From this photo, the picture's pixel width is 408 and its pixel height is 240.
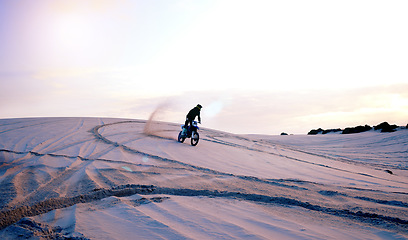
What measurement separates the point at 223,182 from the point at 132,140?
779 centimetres

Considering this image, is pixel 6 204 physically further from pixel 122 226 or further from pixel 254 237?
pixel 254 237

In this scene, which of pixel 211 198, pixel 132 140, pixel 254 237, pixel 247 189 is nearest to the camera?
pixel 254 237

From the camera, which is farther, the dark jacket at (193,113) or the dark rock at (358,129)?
the dark rock at (358,129)

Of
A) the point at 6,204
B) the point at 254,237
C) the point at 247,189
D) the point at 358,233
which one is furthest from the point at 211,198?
the point at 6,204

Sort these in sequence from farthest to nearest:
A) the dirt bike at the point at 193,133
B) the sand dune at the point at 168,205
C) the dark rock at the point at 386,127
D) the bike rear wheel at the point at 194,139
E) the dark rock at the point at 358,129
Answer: the dark rock at the point at 358,129, the dark rock at the point at 386,127, the bike rear wheel at the point at 194,139, the dirt bike at the point at 193,133, the sand dune at the point at 168,205

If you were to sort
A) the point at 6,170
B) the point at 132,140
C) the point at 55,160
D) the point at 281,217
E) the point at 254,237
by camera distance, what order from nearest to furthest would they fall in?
1. the point at 254,237
2. the point at 281,217
3. the point at 6,170
4. the point at 55,160
5. the point at 132,140

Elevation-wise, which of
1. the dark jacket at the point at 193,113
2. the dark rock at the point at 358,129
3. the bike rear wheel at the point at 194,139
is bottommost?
the bike rear wheel at the point at 194,139

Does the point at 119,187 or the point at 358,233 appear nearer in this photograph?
the point at 358,233

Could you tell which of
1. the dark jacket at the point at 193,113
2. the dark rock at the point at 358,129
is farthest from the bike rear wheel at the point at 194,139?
the dark rock at the point at 358,129

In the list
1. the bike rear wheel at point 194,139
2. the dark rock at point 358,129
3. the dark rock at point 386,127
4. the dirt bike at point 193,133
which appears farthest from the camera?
the dark rock at point 358,129

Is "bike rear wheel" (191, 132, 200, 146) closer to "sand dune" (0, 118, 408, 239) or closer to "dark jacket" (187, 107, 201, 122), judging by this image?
"dark jacket" (187, 107, 201, 122)

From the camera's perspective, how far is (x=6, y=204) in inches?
157

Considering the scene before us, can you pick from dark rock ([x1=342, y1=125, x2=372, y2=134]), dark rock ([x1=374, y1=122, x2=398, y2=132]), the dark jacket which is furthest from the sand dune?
dark rock ([x1=342, y1=125, x2=372, y2=134])

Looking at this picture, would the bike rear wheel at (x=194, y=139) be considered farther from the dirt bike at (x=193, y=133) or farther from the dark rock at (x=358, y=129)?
the dark rock at (x=358, y=129)
